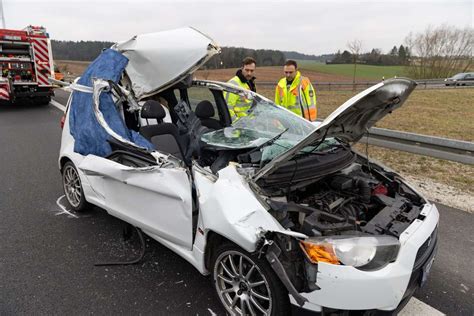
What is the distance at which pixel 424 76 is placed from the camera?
37000mm

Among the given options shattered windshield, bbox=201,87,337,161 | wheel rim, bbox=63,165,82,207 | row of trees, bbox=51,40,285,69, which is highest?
row of trees, bbox=51,40,285,69

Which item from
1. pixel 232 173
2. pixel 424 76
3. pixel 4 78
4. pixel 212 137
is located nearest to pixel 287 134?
pixel 212 137

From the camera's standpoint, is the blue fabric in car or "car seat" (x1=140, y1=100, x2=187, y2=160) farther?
"car seat" (x1=140, y1=100, x2=187, y2=160)

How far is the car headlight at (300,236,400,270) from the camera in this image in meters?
1.96

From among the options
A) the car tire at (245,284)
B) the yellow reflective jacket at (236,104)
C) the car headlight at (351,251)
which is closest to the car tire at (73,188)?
the yellow reflective jacket at (236,104)

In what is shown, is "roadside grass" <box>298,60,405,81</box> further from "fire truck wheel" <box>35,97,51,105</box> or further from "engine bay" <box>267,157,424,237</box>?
"engine bay" <box>267,157,424,237</box>

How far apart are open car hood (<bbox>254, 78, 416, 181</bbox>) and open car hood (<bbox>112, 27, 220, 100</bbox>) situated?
1.97 m

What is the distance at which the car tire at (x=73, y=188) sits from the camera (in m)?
4.06

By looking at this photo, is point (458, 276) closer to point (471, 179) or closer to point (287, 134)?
point (287, 134)

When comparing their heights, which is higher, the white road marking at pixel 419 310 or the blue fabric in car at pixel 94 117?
the blue fabric in car at pixel 94 117

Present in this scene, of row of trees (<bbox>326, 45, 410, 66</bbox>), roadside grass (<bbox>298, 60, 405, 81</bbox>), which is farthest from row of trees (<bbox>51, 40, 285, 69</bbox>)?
row of trees (<bbox>326, 45, 410, 66</bbox>)

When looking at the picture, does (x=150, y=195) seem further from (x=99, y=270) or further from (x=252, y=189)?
(x=252, y=189)

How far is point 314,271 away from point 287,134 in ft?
4.89

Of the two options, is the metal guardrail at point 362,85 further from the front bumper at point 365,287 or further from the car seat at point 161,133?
the front bumper at point 365,287
